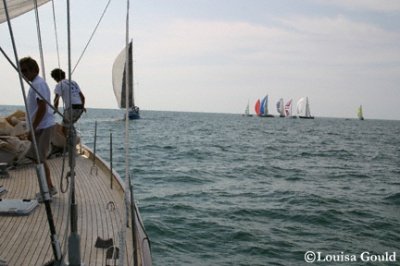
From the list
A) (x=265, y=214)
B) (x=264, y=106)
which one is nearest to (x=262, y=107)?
(x=264, y=106)

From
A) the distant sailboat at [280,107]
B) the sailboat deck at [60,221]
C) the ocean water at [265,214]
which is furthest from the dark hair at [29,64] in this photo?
the distant sailboat at [280,107]

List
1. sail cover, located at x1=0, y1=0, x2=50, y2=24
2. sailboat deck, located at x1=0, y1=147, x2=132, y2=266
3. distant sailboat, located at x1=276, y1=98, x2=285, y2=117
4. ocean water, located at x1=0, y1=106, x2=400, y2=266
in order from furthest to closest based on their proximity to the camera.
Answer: distant sailboat, located at x1=276, y1=98, x2=285, y2=117
ocean water, located at x1=0, y1=106, x2=400, y2=266
sail cover, located at x1=0, y1=0, x2=50, y2=24
sailboat deck, located at x1=0, y1=147, x2=132, y2=266

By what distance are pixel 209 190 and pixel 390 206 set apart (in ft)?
17.1

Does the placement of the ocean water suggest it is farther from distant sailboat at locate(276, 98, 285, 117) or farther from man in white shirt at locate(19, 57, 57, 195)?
→ distant sailboat at locate(276, 98, 285, 117)

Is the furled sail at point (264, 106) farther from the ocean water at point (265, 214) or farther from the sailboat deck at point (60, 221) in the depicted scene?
the sailboat deck at point (60, 221)

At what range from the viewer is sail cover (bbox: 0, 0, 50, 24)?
475 cm

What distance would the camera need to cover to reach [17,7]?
16.7 ft

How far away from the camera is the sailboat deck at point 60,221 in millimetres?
3820

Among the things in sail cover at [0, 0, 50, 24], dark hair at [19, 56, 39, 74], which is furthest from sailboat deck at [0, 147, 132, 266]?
sail cover at [0, 0, 50, 24]

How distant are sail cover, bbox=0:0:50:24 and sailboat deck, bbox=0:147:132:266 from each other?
2.33 meters

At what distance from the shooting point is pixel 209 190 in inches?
508

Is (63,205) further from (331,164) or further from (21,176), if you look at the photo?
(331,164)

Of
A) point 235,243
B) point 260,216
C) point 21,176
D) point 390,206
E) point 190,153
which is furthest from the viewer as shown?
point 190,153

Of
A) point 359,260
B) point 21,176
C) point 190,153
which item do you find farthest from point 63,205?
point 190,153
